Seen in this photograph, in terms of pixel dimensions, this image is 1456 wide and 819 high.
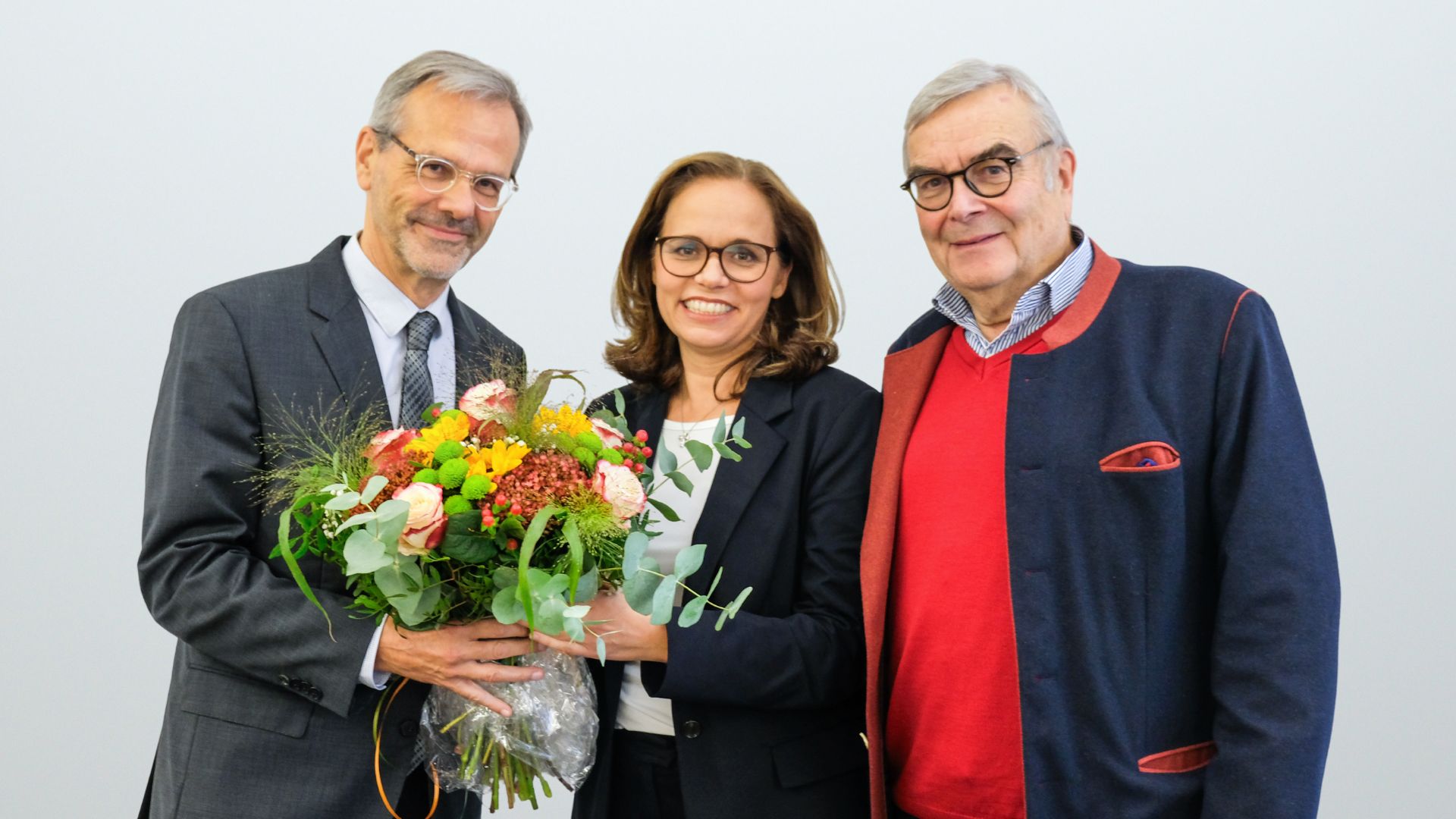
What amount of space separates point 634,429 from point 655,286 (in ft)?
1.10

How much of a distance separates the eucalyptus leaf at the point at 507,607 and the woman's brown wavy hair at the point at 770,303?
0.83 meters

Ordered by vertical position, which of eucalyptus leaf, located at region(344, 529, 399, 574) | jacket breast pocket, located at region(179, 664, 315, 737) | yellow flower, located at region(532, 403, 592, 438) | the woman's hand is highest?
yellow flower, located at region(532, 403, 592, 438)

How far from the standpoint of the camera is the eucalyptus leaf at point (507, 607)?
81.2 inches

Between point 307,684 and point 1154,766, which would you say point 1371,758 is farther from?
point 307,684

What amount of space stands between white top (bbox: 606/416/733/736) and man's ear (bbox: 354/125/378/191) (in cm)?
89

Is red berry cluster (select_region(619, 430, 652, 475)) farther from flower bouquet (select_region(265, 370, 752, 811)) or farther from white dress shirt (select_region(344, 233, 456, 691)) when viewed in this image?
white dress shirt (select_region(344, 233, 456, 691))

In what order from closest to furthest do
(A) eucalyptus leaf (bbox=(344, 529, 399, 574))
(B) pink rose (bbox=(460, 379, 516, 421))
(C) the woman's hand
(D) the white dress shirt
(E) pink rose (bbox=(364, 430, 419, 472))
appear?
(A) eucalyptus leaf (bbox=(344, 529, 399, 574))
(E) pink rose (bbox=(364, 430, 419, 472))
(B) pink rose (bbox=(460, 379, 516, 421))
(C) the woman's hand
(D) the white dress shirt

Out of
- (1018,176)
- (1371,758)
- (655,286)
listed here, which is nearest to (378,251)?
(655,286)

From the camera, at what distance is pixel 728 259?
8.84 feet

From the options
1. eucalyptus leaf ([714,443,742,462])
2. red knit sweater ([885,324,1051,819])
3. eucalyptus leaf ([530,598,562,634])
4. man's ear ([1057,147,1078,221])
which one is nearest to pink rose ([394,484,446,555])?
eucalyptus leaf ([530,598,562,634])

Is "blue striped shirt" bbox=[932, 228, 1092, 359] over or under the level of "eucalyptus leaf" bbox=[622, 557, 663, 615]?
over

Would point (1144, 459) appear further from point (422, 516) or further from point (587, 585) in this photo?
point (422, 516)

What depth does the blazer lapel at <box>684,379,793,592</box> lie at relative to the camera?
2.49 metres

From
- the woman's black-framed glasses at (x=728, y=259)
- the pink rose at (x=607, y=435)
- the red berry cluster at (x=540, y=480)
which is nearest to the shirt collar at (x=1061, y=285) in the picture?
the woman's black-framed glasses at (x=728, y=259)
